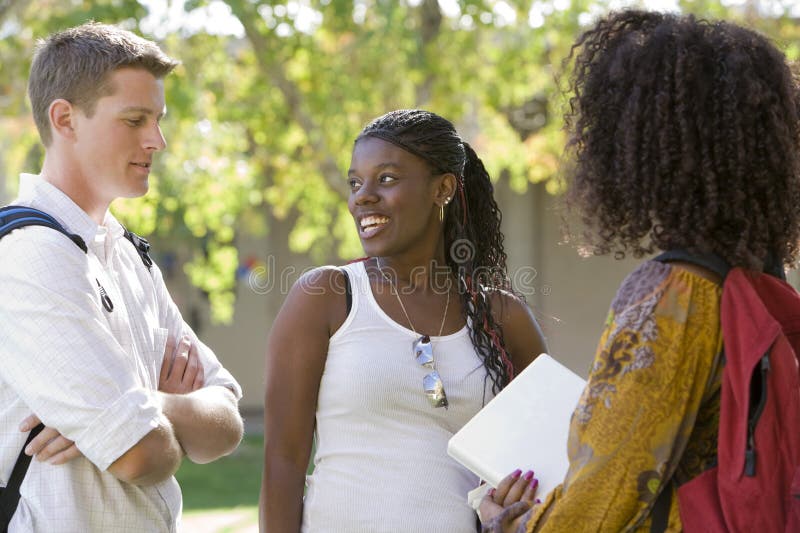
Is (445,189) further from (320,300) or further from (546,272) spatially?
(546,272)

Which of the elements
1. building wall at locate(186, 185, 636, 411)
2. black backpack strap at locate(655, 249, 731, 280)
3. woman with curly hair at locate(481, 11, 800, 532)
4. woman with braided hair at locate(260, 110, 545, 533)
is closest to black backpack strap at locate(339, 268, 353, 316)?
woman with braided hair at locate(260, 110, 545, 533)

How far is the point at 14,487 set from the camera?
7.80ft

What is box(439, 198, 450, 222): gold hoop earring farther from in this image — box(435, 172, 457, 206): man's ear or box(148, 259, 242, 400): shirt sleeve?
box(148, 259, 242, 400): shirt sleeve

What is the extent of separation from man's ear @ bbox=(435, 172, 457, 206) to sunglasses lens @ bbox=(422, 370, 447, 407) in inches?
24.3

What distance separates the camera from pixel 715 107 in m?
2.06

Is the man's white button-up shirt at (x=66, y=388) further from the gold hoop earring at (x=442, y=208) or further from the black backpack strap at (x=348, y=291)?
the gold hoop earring at (x=442, y=208)

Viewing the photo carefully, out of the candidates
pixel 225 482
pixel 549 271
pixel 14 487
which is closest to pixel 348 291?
pixel 14 487

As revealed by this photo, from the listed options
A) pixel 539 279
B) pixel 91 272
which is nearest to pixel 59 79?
pixel 91 272

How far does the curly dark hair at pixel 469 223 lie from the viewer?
313 centimetres

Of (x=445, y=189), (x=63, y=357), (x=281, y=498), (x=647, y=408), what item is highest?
(x=445, y=189)

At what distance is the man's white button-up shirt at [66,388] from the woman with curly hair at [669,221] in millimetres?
1007

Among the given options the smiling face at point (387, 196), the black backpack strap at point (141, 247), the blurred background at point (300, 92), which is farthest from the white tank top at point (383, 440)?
the blurred background at point (300, 92)

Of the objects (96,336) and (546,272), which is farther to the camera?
(546,272)

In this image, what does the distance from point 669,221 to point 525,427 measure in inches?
27.8
